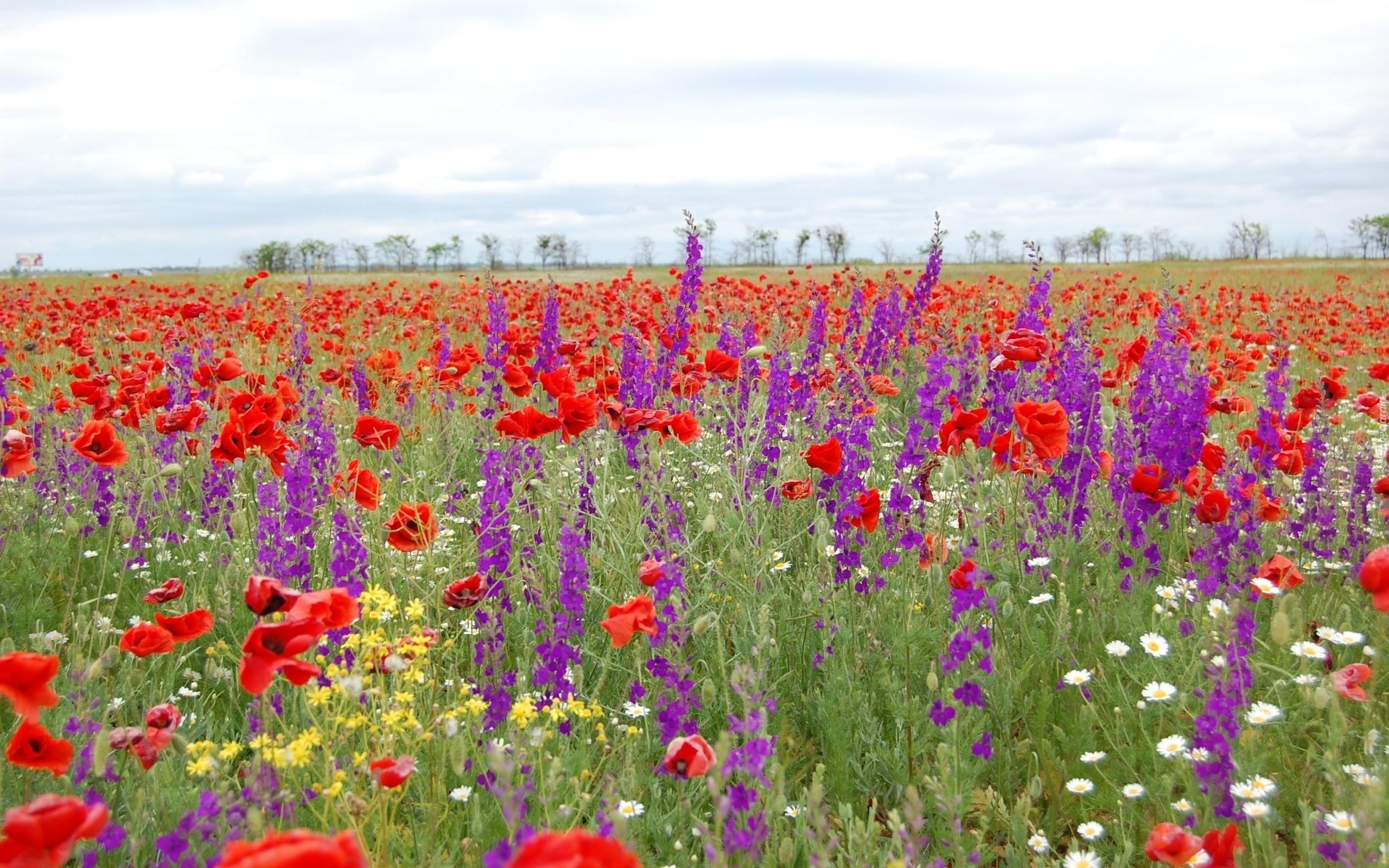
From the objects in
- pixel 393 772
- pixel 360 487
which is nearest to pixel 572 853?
pixel 393 772

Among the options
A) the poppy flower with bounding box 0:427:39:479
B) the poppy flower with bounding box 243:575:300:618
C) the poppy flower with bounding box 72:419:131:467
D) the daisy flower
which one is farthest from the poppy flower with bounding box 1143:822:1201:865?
the poppy flower with bounding box 0:427:39:479

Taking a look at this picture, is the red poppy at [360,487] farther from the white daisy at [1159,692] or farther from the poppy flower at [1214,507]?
the poppy flower at [1214,507]

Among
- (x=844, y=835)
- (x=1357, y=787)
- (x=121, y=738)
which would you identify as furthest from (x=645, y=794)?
(x=1357, y=787)

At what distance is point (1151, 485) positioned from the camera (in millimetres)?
3355

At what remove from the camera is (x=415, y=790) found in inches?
95.6

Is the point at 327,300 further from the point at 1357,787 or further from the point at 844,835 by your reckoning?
the point at 1357,787

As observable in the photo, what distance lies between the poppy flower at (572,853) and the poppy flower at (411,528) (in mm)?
1637

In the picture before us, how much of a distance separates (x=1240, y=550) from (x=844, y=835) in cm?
168

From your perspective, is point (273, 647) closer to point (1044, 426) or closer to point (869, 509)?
point (869, 509)

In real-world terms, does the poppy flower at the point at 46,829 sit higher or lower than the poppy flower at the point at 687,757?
higher

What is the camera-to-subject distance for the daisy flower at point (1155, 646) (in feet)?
8.66

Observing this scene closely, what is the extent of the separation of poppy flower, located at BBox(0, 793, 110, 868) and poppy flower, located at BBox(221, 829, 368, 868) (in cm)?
50

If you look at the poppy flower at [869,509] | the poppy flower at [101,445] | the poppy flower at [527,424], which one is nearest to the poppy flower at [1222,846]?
the poppy flower at [869,509]

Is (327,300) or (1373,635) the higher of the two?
(327,300)
